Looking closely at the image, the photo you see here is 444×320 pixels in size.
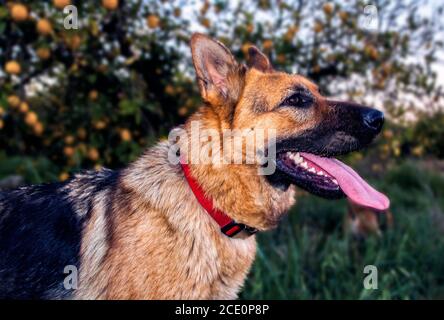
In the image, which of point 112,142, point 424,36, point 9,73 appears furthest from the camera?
point 424,36

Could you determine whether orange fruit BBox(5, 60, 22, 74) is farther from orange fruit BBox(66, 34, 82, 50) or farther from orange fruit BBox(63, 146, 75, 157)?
orange fruit BBox(63, 146, 75, 157)

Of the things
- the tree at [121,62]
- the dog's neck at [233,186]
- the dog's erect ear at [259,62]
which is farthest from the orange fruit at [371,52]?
the dog's neck at [233,186]

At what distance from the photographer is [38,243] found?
2.43 metres

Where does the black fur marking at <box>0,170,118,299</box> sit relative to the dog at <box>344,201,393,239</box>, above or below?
above

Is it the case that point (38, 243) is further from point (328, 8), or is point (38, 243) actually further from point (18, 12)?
point (328, 8)

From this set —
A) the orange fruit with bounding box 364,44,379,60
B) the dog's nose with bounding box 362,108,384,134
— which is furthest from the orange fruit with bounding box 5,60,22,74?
the orange fruit with bounding box 364,44,379,60

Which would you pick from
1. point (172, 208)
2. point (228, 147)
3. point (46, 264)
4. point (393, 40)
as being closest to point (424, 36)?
point (393, 40)

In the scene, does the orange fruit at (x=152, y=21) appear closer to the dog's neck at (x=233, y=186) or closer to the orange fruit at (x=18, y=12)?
the orange fruit at (x=18, y=12)

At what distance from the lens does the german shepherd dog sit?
2279mm

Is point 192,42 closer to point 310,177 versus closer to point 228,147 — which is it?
point 228,147

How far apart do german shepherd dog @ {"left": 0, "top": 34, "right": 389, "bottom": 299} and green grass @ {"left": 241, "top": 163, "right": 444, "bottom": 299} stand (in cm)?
114
